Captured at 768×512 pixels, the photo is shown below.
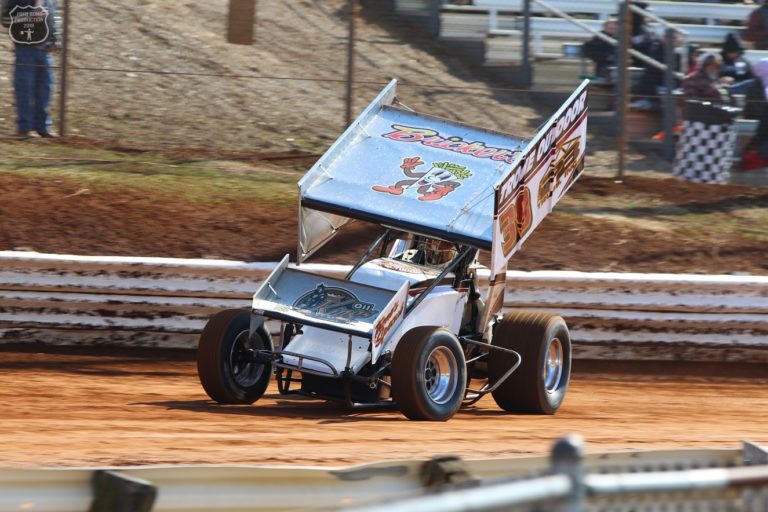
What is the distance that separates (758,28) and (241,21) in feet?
20.8

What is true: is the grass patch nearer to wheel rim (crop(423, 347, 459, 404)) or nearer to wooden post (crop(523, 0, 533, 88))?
wooden post (crop(523, 0, 533, 88))

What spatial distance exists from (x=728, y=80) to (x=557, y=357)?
5.96m

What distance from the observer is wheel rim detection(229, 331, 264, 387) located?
25.9 feet

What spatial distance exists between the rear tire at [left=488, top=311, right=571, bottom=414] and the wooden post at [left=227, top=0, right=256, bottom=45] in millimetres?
6716

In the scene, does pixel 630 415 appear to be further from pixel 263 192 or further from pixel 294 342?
pixel 263 192

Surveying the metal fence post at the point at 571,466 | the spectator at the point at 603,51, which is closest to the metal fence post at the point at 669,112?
the spectator at the point at 603,51

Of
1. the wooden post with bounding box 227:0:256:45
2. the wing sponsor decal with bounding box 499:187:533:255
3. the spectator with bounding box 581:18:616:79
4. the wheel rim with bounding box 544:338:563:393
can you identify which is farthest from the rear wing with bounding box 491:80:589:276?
the wooden post with bounding box 227:0:256:45

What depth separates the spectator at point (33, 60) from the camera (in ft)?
42.7

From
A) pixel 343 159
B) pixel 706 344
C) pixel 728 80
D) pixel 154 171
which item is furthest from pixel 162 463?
pixel 728 80

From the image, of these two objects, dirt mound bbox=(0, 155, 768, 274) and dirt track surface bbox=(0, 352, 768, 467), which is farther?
dirt mound bbox=(0, 155, 768, 274)

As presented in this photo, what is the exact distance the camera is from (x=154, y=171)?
41.2 ft

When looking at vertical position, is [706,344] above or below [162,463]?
below

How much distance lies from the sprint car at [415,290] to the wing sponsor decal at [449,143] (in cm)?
1

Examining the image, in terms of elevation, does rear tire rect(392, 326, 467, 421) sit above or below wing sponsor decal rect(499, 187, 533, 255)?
below
